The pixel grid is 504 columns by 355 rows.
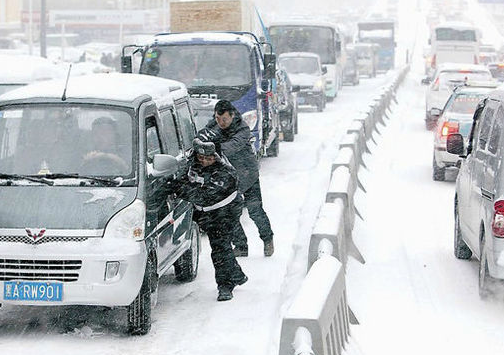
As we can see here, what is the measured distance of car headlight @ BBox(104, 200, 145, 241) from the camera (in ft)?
28.7

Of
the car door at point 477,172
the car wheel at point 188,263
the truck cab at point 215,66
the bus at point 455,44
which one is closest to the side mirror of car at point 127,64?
the truck cab at point 215,66

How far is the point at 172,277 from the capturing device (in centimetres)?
1143

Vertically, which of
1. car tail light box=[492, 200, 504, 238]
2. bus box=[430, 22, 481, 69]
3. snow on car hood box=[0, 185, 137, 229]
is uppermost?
snow on car hood box=[0, 185, 137, 229]

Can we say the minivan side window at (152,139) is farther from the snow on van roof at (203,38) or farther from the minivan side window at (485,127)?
the snow on van roof at (203,38)

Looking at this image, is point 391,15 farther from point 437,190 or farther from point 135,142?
point 135,142

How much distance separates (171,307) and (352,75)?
49.0 meters

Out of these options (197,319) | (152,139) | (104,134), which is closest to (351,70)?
(152,139)

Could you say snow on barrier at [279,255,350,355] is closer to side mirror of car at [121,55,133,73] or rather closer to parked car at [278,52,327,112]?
side mirror of car at [121,55,133,73]

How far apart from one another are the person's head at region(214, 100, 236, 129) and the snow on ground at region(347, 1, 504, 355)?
1820 millimetres

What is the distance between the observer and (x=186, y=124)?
11250mm

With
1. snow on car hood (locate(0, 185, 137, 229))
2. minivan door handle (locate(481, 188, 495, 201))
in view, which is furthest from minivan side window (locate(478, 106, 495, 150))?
snow on car hood (locate(0, 185, 137, 229))

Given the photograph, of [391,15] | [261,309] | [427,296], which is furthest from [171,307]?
[391,15]

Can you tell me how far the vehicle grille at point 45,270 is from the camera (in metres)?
8.60

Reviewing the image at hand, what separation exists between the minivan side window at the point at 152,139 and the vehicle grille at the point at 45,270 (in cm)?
120
